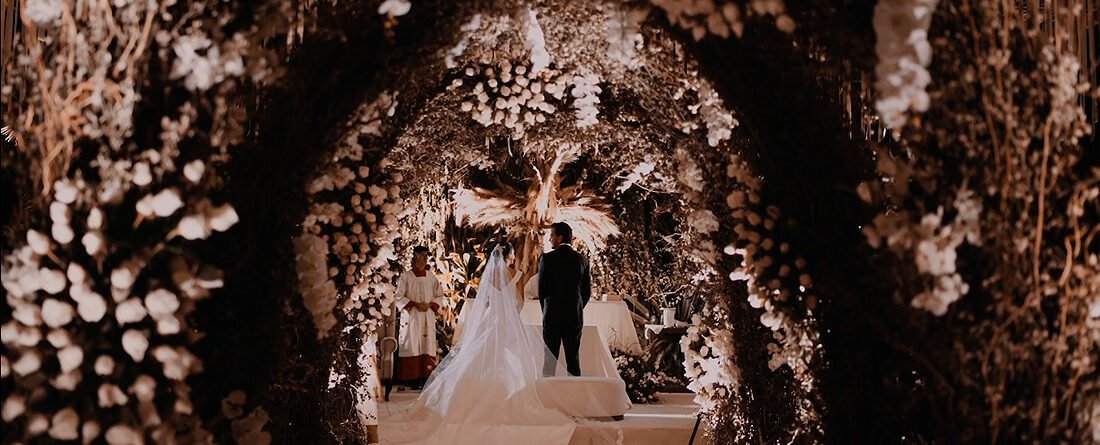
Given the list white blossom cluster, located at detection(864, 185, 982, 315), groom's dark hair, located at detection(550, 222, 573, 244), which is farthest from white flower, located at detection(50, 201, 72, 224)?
groom's dark hair, located at detection(550, 222, 573, 244)

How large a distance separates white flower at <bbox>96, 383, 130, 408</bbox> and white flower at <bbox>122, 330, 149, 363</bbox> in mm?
83

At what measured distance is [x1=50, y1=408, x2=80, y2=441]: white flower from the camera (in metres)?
2.17

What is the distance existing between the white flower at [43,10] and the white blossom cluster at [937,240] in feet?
6.78

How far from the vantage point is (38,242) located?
2273 mm

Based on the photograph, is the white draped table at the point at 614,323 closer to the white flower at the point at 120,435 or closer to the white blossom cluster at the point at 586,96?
the white blossom cluster at the point at 586,96

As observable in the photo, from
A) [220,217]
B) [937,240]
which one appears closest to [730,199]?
[937,240]

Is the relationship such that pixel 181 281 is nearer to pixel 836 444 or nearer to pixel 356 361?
pixel 836 444

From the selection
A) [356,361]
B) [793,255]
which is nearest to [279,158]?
[793,255]

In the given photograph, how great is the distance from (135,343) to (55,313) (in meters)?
0.18

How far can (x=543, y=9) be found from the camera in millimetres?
4562

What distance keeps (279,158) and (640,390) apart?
7.09m

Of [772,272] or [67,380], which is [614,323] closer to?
[772,272]

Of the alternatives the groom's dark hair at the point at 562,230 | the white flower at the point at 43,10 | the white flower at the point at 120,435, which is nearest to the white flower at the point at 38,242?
the white flower at the point at 120,435

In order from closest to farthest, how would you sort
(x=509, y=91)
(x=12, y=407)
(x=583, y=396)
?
(x=12, y=407)
(x=509, y=91)
(x=583, y=396)
